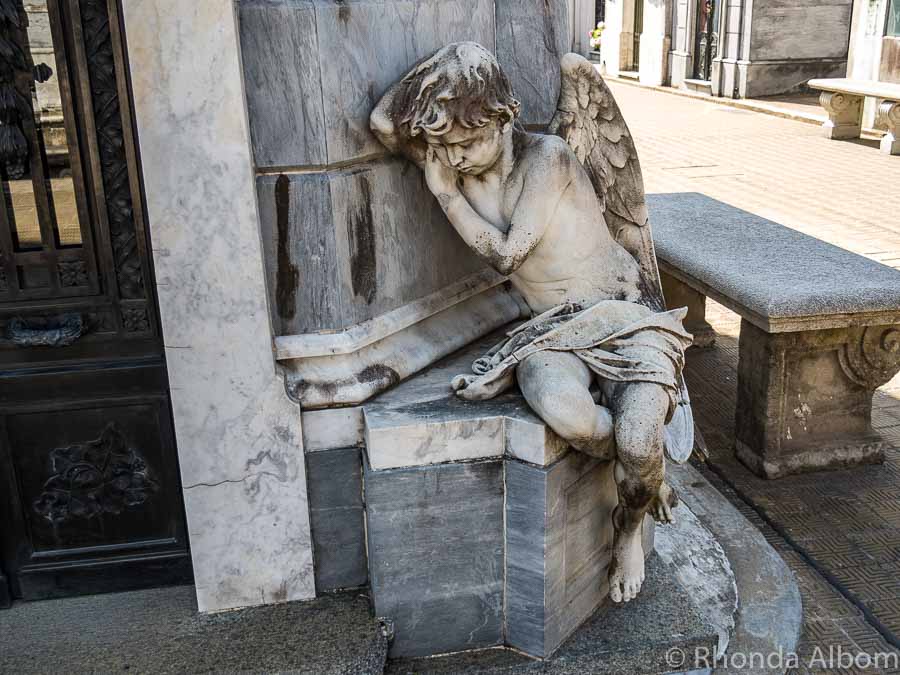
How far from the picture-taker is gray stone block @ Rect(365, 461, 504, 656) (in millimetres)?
2936

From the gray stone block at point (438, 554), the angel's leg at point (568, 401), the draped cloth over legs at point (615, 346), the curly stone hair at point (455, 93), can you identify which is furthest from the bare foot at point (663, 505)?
the curly stone hair at point (455, 93)

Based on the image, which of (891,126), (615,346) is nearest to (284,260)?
(615,346)

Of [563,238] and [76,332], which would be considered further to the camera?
[563,238]

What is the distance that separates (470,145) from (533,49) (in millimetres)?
898

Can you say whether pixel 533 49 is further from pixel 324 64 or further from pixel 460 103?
pixel 324 64

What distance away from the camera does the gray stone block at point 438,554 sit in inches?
116

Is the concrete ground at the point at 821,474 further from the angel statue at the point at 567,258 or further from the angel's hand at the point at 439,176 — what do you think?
the angel's hand at the point at 439,176

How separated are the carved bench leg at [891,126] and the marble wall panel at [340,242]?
37.6 ft

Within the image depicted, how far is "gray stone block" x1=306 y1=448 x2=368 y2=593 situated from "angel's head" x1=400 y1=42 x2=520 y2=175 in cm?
106

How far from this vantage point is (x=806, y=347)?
451 centimetres

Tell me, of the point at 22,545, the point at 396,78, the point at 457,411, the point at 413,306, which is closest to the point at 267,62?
the point at 396,78

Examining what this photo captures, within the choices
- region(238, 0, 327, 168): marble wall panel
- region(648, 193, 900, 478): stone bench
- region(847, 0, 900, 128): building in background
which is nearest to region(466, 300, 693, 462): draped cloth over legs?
region(238, 0, 327, 168): marble wall panel

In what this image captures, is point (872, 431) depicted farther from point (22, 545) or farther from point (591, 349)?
point (22, 545)

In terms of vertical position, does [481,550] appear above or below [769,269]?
below
